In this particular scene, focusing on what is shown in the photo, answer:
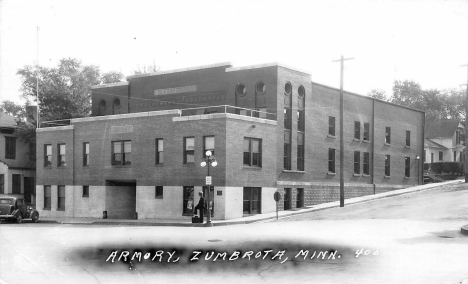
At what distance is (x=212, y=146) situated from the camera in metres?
35.8

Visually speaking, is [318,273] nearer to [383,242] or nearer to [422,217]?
[383,242]

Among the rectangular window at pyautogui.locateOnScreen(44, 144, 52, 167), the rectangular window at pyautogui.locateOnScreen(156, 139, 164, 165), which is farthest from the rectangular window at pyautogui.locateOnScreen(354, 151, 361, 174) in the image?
the rectangular window at pyautogui.locateOnScreen(44, 144, 52, 167)

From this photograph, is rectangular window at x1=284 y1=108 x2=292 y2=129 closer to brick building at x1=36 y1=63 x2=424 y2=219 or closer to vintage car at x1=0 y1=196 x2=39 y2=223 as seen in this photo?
brick building at x1=36 y1=63 x2=424 y2=219

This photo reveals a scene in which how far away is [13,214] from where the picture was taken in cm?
3484

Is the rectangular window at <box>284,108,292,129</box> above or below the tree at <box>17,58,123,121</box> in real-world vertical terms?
below

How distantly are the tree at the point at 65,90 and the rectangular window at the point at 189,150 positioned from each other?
19.5m

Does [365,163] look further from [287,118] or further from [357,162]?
[287,118]

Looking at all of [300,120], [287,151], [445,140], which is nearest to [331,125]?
[300,120]

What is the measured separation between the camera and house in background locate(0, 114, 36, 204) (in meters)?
54.2

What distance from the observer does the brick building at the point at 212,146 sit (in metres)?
36.5

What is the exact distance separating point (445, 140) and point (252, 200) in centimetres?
5517

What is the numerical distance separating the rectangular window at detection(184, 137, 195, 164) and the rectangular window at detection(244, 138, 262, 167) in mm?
3429

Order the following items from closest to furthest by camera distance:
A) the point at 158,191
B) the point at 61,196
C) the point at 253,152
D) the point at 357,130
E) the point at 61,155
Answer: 1. the point at 253,152
2. the point at 158,191
3. the point at 61,196
4. the point at 61,155
5. the point at 357,130

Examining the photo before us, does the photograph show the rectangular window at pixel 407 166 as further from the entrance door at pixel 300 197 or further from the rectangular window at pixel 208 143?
the rectangular window at pixel 208 143
